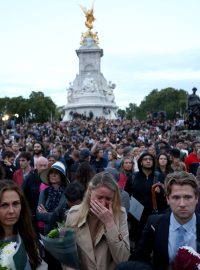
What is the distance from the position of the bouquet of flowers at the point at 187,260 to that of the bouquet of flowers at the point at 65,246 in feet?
2.72

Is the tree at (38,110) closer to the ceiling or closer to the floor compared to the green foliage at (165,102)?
closer to the floor

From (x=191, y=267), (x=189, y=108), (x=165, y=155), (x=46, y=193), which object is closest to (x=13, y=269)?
(x=191, y=267)

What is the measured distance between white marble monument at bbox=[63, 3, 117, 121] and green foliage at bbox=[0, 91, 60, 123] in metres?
23.6

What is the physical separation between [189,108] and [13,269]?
952 inches

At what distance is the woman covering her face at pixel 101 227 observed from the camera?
3311 millimetres

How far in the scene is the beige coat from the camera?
10.9ft

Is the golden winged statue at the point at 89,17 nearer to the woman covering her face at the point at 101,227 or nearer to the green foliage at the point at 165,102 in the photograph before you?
the green foliage at the point at 165,102

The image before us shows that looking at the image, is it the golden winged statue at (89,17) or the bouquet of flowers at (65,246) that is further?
the golden winged statue at (89,17)

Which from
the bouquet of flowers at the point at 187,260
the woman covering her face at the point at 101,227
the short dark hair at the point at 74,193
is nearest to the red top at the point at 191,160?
the short dark hair at the point at 74,193

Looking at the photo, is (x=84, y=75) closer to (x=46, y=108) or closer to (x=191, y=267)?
(x=46, y=108)

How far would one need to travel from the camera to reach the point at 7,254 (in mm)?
2801

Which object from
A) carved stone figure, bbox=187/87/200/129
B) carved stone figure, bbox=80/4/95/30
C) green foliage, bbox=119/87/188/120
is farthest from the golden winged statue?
carved stone figure, bbox=187/87/200/129

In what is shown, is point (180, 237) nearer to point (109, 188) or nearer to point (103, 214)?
point (103, 214)

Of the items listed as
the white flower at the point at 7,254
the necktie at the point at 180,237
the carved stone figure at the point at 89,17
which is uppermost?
the carved stone figure at the point at 89,17
